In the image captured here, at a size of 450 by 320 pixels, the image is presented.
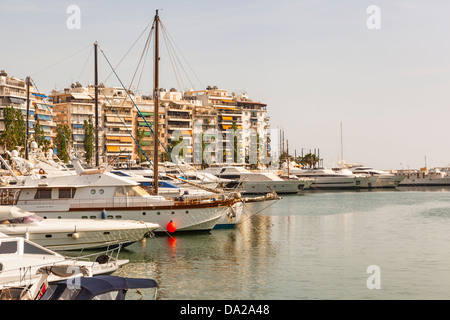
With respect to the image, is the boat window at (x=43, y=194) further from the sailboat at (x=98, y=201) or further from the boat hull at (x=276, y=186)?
the boat hull at (x=276, y=186)

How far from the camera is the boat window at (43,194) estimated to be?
33750 mm

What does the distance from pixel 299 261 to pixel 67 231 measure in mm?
10558

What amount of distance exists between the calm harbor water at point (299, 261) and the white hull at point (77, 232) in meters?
1.20

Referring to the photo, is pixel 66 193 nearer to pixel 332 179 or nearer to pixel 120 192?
pixel 120 192

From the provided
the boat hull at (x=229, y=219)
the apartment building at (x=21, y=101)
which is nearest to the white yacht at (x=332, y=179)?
the apartment building at (x=21, y=101)

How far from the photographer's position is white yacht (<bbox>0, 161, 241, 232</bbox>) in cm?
3344

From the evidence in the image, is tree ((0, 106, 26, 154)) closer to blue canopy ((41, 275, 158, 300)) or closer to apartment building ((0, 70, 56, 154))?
apartment building ((0, 70, 56, 154))

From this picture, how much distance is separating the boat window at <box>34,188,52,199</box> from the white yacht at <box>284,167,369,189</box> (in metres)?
80.1

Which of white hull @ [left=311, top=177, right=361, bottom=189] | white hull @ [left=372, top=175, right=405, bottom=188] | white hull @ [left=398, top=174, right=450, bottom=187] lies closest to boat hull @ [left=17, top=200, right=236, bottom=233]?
white hull @ [left=311, top=177, right=361, bottom=189]

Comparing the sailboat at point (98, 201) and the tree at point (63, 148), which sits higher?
the tree at point (63, 148)

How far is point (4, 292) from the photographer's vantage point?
1589cm

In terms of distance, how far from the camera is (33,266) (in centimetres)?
1844

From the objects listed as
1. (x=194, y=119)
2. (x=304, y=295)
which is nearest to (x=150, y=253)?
(x=304, y=295)

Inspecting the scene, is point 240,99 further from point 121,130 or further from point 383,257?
point 383,257
